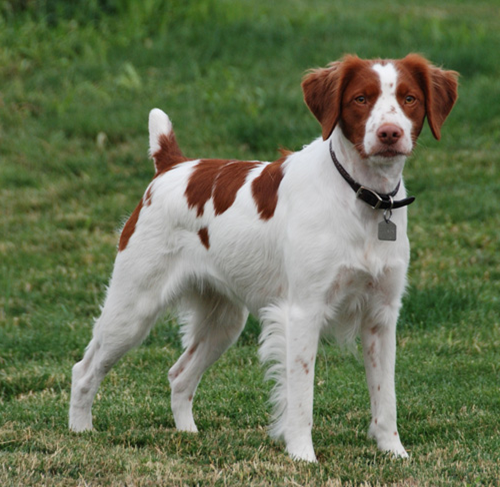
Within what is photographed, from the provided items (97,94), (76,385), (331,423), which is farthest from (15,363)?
(97,94)

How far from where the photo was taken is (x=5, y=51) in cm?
1142

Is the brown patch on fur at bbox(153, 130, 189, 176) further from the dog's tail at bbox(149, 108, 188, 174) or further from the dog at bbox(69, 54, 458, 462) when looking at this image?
the dog at bbox(69, 54, 458, 462)

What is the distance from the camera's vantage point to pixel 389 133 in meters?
3.80

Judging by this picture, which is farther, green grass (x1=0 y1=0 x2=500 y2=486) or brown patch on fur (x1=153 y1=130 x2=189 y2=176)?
brown patch on fur (x1=153 y1=130 x2=189 y2=176)

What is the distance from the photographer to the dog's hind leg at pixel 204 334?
4953 millimetres

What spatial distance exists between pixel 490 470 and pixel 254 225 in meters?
1.53

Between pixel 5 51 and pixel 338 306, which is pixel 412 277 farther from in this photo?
pixel 5 51

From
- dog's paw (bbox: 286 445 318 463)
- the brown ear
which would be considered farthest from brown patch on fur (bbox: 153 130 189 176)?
dog's paw (bbox: 286 445 318 463)

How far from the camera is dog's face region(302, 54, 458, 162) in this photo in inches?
152

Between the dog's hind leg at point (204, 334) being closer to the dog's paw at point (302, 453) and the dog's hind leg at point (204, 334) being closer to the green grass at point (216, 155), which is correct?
the green grass at point (216, 155)

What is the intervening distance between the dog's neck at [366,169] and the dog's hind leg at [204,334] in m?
1.18

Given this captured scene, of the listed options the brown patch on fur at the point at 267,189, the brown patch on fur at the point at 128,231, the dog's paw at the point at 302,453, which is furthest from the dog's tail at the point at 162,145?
the dog's paw at the point at 302,453

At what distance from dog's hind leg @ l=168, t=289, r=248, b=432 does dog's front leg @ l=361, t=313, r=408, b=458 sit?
896 millimetres

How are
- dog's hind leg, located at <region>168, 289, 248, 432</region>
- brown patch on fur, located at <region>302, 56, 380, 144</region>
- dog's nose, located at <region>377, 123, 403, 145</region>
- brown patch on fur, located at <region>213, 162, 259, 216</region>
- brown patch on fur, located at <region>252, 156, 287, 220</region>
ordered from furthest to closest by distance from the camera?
dog's hind leg, located at <region>168, 289, 248, 432</region>, brown patch on fur, located at <region>213, 162, 259, 216</region>, brown patch on fur, located at <region>252, 156, 287, 220</region>, brown patch on fur, located at <region>302, 56, 380, 144</region>, dog's nose, located at <region>377, 123, 403, 145</region>
